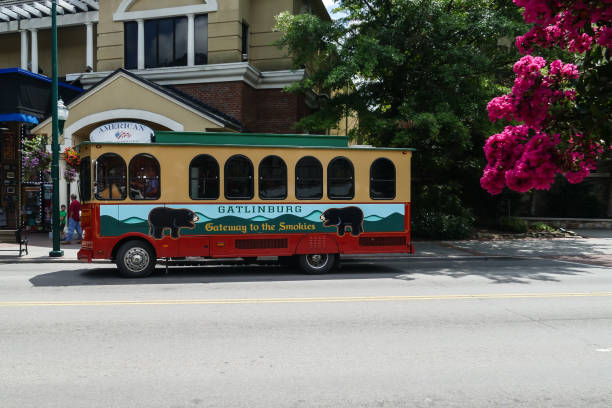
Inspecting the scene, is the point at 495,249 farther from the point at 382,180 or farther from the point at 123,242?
the point at 123,242

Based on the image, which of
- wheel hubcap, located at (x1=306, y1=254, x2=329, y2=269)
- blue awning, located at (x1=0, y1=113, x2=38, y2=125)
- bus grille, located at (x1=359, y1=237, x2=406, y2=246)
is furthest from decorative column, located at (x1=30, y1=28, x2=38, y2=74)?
bus grille, located at (x1=359, y1=237, x2=406, y2=246)

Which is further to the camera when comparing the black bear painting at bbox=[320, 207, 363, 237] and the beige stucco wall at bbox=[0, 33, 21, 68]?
the beige stucco wall at bbox=[0, 33, 21, 68]

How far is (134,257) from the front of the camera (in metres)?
10.9

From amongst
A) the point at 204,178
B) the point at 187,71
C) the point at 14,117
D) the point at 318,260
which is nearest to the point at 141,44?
the point at 187,71

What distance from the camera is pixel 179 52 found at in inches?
848

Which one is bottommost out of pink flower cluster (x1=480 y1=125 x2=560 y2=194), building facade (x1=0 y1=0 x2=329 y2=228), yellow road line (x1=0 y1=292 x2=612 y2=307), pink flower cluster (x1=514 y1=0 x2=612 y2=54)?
yellow road line (x1=0 y1=292 x2=612 y2=307)

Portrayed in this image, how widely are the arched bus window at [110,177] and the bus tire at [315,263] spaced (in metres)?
4.41

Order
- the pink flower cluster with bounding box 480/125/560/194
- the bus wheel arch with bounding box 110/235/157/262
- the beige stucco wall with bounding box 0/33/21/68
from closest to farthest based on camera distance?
1. the pink flower cluster with bounding box 480/125/560/194
2. the bus wheel arch with bounding box 110/235/157/262
3. the beige stucco wall with bounding box 0/33/21/68

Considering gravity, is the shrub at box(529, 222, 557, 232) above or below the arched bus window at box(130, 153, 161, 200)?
below

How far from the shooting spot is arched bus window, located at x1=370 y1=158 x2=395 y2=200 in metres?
12.1

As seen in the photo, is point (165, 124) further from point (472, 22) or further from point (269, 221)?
point (472, 22)

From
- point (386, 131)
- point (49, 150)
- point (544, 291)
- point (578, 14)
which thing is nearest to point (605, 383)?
point (578, 14)

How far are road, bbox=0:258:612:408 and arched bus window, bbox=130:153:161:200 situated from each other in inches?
76.3

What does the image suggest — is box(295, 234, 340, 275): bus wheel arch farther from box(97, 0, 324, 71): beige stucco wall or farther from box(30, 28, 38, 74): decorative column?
box(30, 28, 38, 74): decorative column
